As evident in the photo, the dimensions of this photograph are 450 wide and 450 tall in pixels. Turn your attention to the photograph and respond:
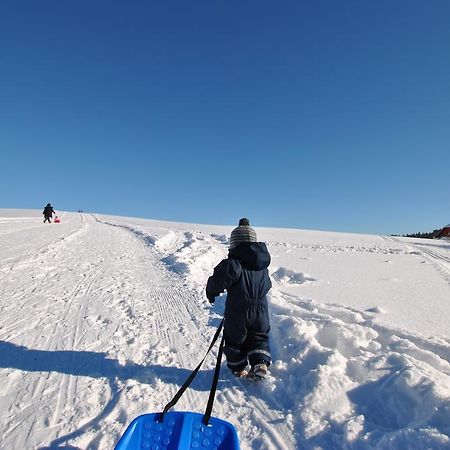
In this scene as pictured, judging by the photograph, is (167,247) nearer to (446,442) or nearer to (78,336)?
(78,336)

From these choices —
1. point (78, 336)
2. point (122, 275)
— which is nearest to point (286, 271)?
point (122, 275)

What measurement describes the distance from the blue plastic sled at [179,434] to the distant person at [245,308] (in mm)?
1206

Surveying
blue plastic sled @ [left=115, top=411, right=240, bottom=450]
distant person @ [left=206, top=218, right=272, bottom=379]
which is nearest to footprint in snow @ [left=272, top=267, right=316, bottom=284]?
distant person @ [left=206, top=218, right=272, bottom=379]

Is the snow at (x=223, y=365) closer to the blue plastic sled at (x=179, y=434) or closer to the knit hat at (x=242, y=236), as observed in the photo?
the blue plastic sled at (x=179, y=434)

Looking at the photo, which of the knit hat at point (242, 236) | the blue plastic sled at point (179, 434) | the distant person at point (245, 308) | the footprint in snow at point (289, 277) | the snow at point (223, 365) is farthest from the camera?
the footprint in snow at point (289, 277)

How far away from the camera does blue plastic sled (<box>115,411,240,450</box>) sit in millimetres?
2650

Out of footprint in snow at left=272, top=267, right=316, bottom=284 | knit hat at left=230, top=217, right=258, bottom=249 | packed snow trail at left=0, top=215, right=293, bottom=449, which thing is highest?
knit hat at left=230, top=217, right=258, bottom=249

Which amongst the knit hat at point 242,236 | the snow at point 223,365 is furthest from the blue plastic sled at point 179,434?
the knit hat at point 242,236

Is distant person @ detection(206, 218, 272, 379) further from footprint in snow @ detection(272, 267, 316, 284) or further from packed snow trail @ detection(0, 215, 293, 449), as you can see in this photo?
footprint in snow @ detection(272, 267, 316, 284)

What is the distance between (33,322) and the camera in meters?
5.61

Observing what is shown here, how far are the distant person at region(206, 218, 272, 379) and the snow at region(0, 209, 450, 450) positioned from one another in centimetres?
25

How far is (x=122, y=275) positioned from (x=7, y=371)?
524cm

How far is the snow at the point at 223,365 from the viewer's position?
3057mm

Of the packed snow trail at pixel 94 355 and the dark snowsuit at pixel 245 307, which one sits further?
the dark snowsuit at pixel 245 307
